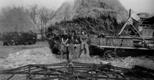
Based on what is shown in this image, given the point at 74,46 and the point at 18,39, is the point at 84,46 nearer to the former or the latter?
the point at 74,46

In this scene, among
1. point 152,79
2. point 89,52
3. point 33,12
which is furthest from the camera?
point 33,12

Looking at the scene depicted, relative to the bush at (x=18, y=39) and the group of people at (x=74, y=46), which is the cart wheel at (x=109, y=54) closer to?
the group of people at (x=74, y=46)

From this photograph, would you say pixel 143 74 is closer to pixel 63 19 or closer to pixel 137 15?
pixel 63 19

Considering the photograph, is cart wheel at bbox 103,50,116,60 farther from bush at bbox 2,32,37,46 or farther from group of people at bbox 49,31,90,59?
bush at bbox 2,32,37,46

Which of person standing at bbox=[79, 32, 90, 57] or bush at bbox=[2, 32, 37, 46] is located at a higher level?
person standing at bbox=[79, 32, 90, 57]

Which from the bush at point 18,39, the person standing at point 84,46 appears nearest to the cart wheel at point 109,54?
the person standing at point 84,46

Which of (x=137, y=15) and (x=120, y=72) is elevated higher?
(x=137, y=15)

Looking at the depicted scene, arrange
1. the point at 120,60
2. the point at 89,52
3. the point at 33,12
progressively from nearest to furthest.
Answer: the point at 120,60
the point at 89,52
the point at 33,12

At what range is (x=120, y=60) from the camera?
32.7 ft

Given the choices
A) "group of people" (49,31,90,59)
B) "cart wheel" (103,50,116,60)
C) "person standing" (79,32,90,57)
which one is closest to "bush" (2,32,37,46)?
"group of people" (49,31,90,59)

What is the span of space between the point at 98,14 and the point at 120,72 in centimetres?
947

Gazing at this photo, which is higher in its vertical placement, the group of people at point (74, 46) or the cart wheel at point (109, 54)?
the group of people at point (74, 46)

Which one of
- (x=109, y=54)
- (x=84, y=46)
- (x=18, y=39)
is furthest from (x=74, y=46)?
(x=18, y=39)

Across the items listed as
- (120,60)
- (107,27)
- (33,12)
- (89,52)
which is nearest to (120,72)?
(120,60)
